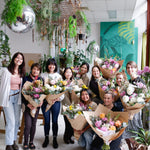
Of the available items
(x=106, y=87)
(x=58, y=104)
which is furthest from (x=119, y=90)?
(x=58, y=104)

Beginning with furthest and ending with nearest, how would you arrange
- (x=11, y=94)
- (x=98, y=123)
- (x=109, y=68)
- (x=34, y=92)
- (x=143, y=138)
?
(x=109, y=68) < (x=143, y=138) < (x=11, y=94) < (x=34, y=92) < (x=98, y=123)

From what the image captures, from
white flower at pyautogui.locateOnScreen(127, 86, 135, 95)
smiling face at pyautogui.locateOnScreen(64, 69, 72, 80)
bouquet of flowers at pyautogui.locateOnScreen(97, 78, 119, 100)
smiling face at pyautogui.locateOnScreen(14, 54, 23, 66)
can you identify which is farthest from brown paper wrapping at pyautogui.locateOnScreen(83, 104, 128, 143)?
smiling face at pyautogui.locateOnScreen(14, 54, 23, 66)

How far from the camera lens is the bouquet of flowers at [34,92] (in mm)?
2627

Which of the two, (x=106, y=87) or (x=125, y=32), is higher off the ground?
(x=125, y=32)

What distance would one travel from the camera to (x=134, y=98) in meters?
2.52

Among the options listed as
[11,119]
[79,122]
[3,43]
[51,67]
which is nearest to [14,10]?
[51,67]

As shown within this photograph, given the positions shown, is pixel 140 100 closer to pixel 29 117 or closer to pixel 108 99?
pixel 108 99

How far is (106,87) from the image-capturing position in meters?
2.96

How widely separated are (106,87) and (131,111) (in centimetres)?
56

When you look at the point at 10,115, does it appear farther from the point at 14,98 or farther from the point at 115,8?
the point at 115,8

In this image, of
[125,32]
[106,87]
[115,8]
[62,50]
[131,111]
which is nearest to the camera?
[131,111]

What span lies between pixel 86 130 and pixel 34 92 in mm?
875

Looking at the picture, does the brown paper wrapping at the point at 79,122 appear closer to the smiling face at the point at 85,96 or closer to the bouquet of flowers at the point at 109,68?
the smiling face at the point at 85,96

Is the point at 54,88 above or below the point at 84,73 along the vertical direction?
below
